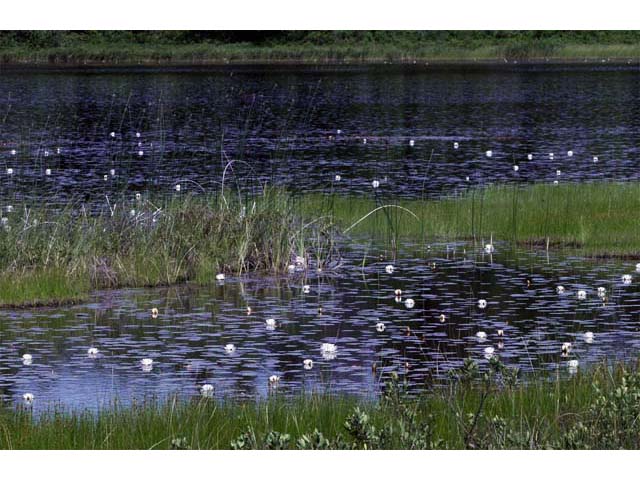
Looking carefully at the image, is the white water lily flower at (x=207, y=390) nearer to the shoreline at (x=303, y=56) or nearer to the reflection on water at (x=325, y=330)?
the reflection on water at (x=325, y=330)

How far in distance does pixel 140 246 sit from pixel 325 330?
4.14 metres

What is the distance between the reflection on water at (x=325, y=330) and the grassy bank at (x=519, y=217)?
1544 millimetres

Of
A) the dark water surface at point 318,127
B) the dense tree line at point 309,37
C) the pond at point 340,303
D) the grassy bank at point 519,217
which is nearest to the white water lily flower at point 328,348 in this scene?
the pond at point 340,303

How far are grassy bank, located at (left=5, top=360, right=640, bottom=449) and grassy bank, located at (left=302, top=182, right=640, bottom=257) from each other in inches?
410

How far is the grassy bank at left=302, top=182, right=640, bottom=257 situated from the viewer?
2283 cm

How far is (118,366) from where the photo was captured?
1474cm

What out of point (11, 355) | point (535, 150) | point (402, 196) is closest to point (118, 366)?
point (11, 355)

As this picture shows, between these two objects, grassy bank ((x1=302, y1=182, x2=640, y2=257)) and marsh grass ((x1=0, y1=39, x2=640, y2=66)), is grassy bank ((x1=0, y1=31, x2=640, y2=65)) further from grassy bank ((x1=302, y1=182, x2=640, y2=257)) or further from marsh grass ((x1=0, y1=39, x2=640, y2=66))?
grassy bank ((x1=302, y1=182, x2=640, y2=257))

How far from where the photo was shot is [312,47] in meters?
79.1

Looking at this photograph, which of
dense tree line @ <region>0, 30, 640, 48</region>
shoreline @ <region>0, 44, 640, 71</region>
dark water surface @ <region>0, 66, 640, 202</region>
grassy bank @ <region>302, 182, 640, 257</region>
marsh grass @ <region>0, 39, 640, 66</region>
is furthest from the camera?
shoreline @ <region>0, 44, 640, 71</region>

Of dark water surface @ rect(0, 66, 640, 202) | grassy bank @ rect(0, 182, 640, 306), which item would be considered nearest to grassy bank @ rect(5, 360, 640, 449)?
grassy bank @ rect(0, 182, 640, 306)

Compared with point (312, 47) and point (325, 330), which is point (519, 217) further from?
point (312, 47)

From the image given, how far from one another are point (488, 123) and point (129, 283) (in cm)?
3200

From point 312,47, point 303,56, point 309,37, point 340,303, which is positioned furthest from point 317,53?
point 340,303
